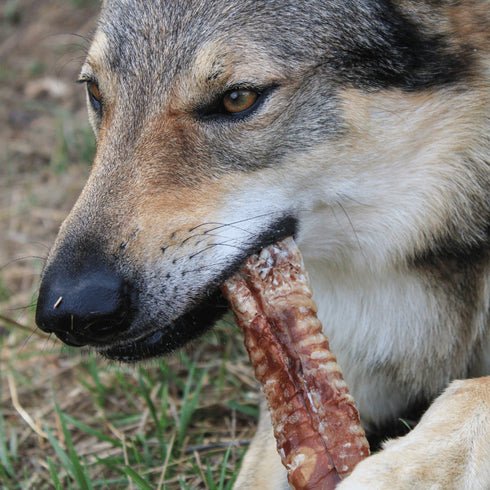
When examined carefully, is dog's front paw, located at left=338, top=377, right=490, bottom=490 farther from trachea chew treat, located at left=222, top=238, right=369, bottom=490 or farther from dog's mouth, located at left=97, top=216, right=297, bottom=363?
dog's mouth, located at left=97, top=216, right=297, bottom=363

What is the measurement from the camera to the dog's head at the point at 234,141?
2.48 m

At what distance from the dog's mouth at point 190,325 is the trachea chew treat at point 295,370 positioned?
0.04 metres

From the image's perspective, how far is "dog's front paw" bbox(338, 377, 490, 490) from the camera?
2121 millimetres

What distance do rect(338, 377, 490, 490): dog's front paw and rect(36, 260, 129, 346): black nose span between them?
0.89 metres

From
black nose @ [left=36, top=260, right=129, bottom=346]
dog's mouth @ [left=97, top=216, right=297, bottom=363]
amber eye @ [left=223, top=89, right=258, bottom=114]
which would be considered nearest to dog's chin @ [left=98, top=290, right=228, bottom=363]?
dog's mouth @ [left=97, top=216, right=297, bottom=363]

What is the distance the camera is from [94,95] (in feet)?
10.2

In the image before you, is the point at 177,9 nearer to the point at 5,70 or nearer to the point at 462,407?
the point at 462,407

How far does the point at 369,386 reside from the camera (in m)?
3.08

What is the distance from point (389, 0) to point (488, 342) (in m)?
1.39

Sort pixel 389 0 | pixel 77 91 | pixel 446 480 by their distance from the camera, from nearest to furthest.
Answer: pixel 446 480, pixel 389 0, pixel 77 91

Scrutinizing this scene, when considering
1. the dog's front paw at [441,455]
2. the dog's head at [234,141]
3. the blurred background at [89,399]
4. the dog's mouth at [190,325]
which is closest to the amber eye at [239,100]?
the dog's head at [234,141]

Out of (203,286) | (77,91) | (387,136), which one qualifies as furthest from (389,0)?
(77,91)

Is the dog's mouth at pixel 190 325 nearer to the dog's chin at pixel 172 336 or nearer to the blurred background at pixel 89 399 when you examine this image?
the dog's chin at pixel 172 336

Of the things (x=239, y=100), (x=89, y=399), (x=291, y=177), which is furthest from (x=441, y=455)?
(x=89, y=399)
